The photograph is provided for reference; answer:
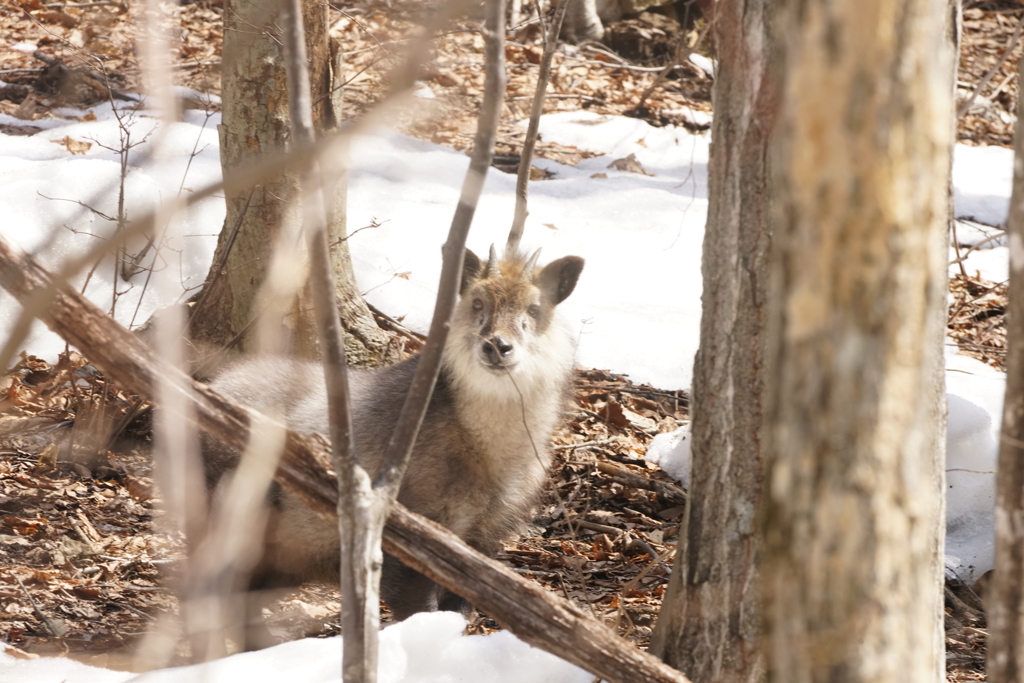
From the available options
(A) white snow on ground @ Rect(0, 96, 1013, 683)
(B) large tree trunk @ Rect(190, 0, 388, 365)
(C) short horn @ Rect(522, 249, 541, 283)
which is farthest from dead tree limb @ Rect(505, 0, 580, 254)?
(B) large tree trunk @ Rect(190, 0, 388, 365)

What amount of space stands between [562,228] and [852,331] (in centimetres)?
697

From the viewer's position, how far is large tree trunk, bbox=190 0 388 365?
523 centimetres

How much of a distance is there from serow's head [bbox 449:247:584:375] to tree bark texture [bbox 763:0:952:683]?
3080mm

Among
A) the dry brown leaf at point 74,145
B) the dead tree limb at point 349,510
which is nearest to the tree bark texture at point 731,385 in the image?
the dead tree limb at point 349,510

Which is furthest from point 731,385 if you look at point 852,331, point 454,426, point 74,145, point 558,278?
point 74,145

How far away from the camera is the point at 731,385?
2906 mm

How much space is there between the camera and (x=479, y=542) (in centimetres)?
458

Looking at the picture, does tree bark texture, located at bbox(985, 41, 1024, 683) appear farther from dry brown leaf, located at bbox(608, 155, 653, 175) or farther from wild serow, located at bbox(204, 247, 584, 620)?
dry brown leaf, located at bbox(608, 155, 653, 175)

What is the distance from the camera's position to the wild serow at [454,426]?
4.44 meters

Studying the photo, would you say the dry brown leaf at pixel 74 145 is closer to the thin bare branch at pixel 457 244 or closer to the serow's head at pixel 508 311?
the serow's head at pixel 508 311

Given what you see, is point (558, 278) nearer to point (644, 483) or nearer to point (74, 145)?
point (644, 483)

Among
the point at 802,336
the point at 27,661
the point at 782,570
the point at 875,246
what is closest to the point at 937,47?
the point at 875,246

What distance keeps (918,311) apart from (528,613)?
1.64 metres

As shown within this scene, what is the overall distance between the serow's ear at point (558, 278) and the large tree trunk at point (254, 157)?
1347 mm
